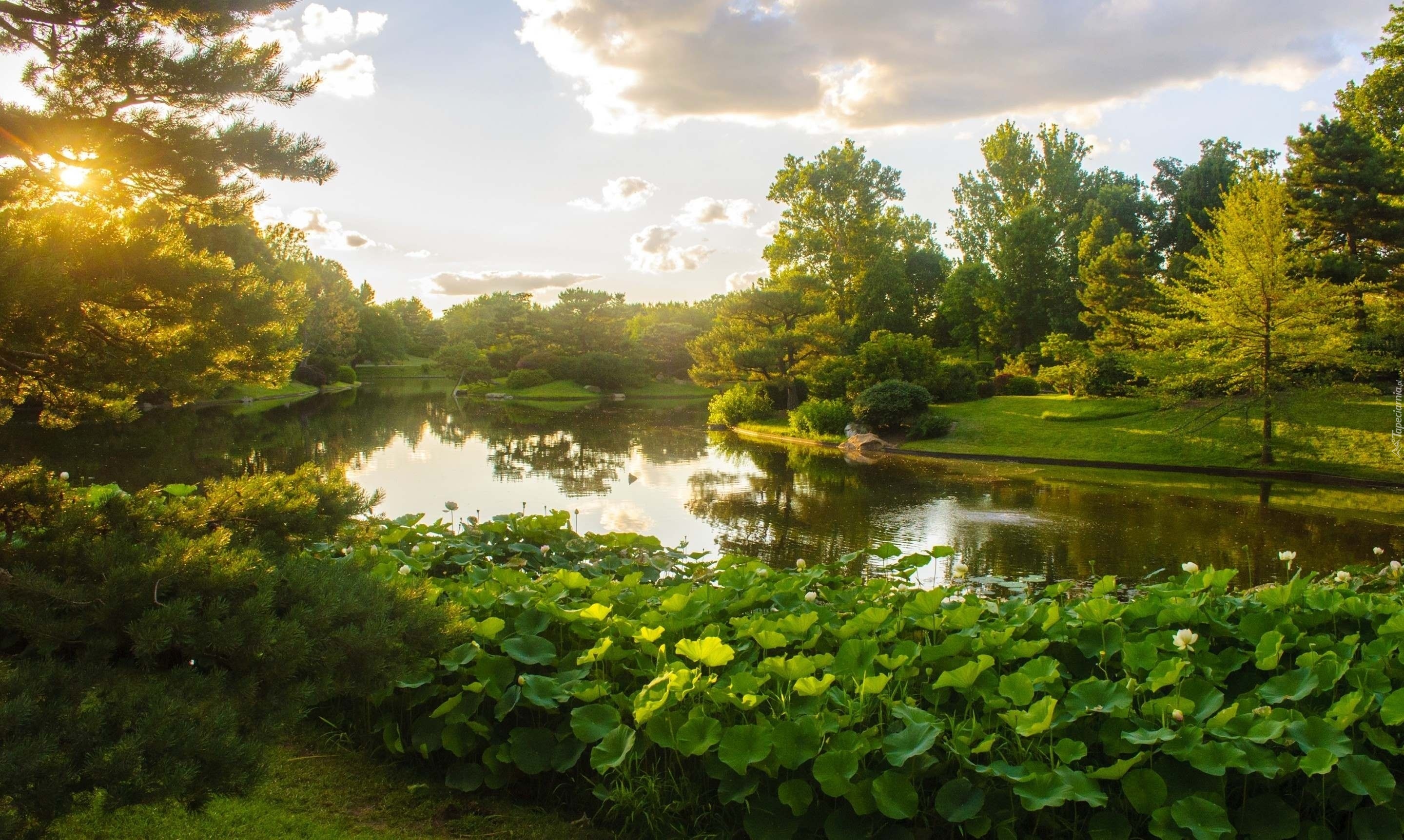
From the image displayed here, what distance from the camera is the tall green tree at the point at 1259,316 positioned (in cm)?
1519

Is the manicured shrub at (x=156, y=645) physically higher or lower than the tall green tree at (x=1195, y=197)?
lower

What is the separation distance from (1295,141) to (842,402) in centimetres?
1335

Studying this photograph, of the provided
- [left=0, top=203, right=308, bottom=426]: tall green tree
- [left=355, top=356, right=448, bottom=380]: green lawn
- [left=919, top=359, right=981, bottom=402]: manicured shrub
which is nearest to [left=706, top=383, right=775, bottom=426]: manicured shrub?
[left=919, top=359, right=981, bottom=402]: manicured shrub

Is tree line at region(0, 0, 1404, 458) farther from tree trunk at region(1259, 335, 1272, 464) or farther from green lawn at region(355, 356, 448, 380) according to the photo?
green lawn at region(355, 356, 448, 380)

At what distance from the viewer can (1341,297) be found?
15586 mm

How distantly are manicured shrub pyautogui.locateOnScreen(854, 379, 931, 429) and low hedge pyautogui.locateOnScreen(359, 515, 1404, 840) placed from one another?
56.1ft

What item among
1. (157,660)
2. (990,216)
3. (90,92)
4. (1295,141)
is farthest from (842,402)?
(990,216)

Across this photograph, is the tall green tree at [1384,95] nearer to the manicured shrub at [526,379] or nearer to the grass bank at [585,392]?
the grass bank at [585,392]

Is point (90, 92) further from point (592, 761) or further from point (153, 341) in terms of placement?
point (592, 761)

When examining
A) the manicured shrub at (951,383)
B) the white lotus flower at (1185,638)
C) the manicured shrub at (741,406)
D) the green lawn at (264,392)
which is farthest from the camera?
the green lawn at (264,392)

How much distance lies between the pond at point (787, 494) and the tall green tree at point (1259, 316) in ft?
8.80

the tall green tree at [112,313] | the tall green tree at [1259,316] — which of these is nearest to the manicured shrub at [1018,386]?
the tall green tree at [1259,316]

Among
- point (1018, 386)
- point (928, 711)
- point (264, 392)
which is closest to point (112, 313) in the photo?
point (928, 711)

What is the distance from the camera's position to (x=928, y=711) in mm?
2812
